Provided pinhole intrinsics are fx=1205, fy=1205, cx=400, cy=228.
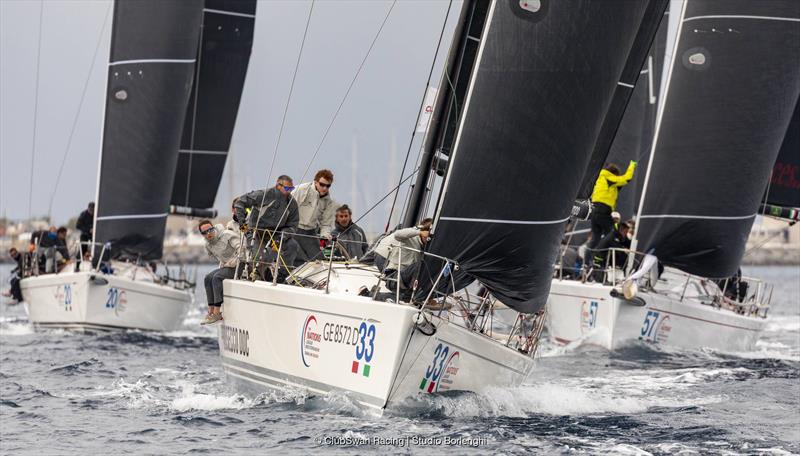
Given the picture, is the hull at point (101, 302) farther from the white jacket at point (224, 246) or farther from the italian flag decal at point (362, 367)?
the italian flag decal at point (362, 367)

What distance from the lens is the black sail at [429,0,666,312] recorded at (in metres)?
9.06

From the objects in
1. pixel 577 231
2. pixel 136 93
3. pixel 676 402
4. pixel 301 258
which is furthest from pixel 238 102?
pixel 676 402

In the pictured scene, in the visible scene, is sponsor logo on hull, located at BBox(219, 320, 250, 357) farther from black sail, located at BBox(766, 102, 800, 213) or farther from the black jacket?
black sail, located at BBox(766, 102, 800, 213)

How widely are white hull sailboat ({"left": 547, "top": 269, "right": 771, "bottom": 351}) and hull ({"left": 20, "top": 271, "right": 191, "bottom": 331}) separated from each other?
5944mm

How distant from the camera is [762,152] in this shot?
1600 centimetres

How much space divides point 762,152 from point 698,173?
89cm

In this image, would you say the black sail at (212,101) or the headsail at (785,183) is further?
the black sail at (212,101)

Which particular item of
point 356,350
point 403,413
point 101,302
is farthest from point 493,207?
point 101,302

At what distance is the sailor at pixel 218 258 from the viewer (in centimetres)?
1106

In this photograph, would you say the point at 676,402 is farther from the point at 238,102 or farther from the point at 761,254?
the point at 761,254

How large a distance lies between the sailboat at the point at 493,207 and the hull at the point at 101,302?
8881mm

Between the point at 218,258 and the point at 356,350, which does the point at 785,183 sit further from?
the point at 356,350

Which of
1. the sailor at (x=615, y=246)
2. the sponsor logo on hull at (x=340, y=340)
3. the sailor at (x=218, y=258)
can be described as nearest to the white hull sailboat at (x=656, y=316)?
the sailor at (x=615, y=246)

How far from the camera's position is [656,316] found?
16125 millimetres
